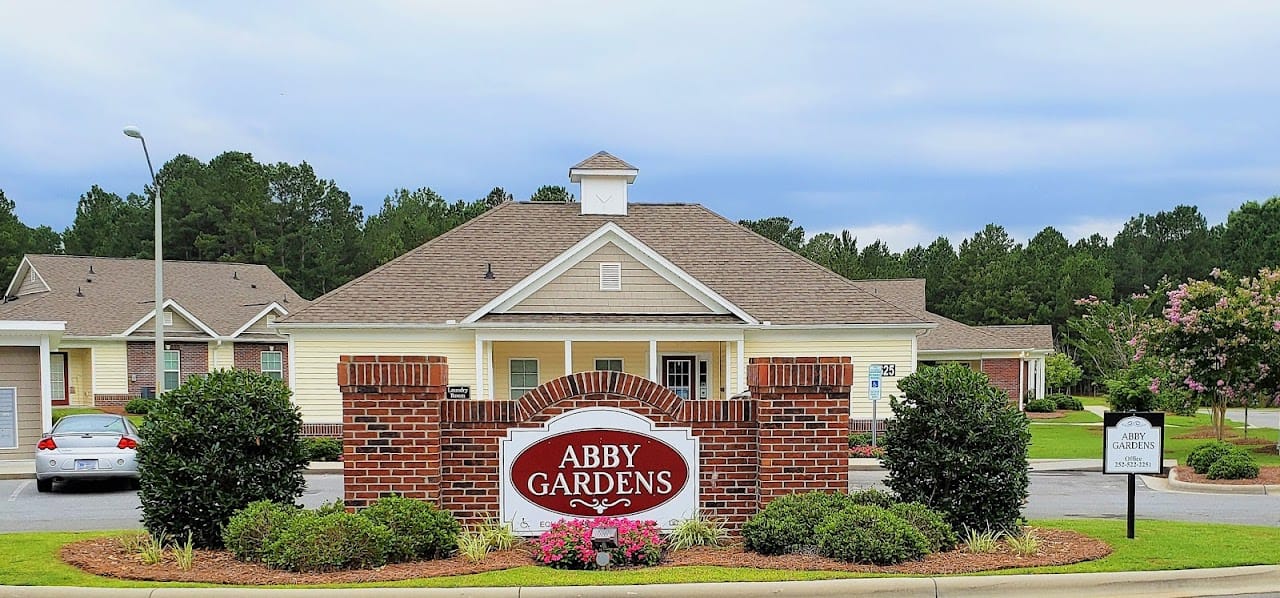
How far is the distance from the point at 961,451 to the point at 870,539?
163 centimetres

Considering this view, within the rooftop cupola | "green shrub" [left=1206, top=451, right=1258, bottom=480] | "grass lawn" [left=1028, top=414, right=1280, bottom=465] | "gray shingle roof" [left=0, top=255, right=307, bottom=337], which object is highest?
the rooftop cupola

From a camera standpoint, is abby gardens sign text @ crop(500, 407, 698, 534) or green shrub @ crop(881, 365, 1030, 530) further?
abby gardens sign text @ crop(500, 407, 698, 534)

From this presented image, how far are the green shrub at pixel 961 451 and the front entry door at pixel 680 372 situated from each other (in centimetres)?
1541

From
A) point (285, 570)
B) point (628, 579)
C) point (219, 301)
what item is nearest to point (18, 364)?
point (285, 570)

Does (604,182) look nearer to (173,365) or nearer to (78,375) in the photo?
(173,365)

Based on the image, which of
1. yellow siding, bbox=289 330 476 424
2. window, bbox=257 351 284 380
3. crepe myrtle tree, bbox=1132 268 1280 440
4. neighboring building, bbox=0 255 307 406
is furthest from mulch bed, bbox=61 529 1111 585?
window, bbox=257 351 284 380

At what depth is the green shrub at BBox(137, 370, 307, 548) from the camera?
30.8 ft

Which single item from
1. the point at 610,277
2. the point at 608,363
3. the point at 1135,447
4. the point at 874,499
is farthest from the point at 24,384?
the point at 1135,447

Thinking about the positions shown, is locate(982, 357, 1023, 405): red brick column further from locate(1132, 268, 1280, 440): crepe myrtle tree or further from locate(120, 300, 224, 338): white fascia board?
locate(120, 300, 224, 338): white fascia board

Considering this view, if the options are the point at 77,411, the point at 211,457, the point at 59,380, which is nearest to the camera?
the point at 211,457

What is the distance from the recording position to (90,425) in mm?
17141

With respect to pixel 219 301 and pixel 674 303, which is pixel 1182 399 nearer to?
pixel 674 303

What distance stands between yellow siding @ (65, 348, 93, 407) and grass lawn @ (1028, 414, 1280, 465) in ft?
98.7

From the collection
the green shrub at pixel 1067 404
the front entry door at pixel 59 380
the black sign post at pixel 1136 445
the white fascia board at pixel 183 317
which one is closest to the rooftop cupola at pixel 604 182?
the white fascia board at pixel 183 317
